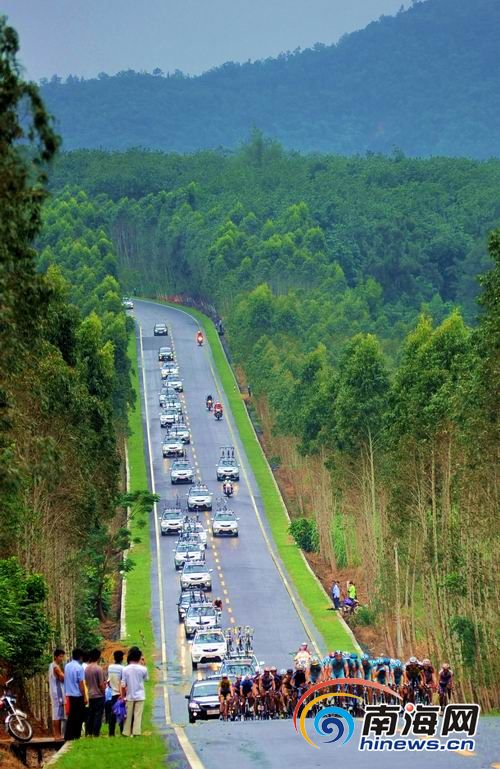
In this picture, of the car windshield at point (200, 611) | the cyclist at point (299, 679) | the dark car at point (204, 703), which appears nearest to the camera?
the cyclist at point (299, 679)

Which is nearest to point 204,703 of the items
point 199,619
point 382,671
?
point 382,671

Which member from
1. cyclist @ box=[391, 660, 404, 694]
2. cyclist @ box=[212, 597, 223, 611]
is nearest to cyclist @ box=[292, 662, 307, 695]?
cyclist @ box=[391, 660, 404, 694]

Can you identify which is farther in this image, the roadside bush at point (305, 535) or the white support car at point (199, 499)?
the white support car at point (199, 499)

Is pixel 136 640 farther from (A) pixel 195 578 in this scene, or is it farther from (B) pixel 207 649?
(A) pixel 195 578

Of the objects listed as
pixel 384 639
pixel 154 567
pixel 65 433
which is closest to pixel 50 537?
pixel 65 433

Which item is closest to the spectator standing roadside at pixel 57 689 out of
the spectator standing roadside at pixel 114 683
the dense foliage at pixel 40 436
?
the spectator standing roadside at pixel 114 683

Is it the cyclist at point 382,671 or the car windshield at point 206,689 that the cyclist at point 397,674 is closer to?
the cyclist at point 382,671

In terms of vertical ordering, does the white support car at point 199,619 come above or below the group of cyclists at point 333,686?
above

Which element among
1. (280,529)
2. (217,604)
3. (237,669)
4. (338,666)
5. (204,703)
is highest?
(280,529)
